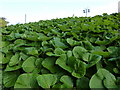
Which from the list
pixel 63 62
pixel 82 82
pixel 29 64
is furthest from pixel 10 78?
pixel 82 82

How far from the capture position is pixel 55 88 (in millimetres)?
726

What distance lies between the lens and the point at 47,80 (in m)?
0.75

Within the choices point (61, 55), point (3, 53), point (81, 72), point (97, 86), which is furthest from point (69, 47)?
point (3, 53)

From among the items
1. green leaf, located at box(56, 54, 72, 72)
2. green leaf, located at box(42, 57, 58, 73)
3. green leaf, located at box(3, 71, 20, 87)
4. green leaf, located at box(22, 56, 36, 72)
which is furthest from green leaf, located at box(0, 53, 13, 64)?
green leaf, located at box(56, 54, 72, 72)

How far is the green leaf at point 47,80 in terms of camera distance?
28.8 inches

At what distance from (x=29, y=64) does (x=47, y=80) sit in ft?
0.79

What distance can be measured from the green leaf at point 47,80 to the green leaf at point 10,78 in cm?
27

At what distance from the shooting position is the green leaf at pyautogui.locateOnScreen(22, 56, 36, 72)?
0.92 metres

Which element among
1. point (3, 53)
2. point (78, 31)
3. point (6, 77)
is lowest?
point (6, 77)

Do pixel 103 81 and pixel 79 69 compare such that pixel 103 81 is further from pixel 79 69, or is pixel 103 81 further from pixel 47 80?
pixel 47 80

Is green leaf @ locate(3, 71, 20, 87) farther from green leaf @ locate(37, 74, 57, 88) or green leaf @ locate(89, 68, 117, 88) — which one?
green leaf @ locate(89, 68, 117, 88)

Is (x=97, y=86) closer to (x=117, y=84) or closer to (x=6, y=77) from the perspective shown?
(x=117, y=84)

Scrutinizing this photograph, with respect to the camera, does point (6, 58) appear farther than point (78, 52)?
Yes

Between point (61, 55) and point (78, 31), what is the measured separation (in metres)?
0.63
